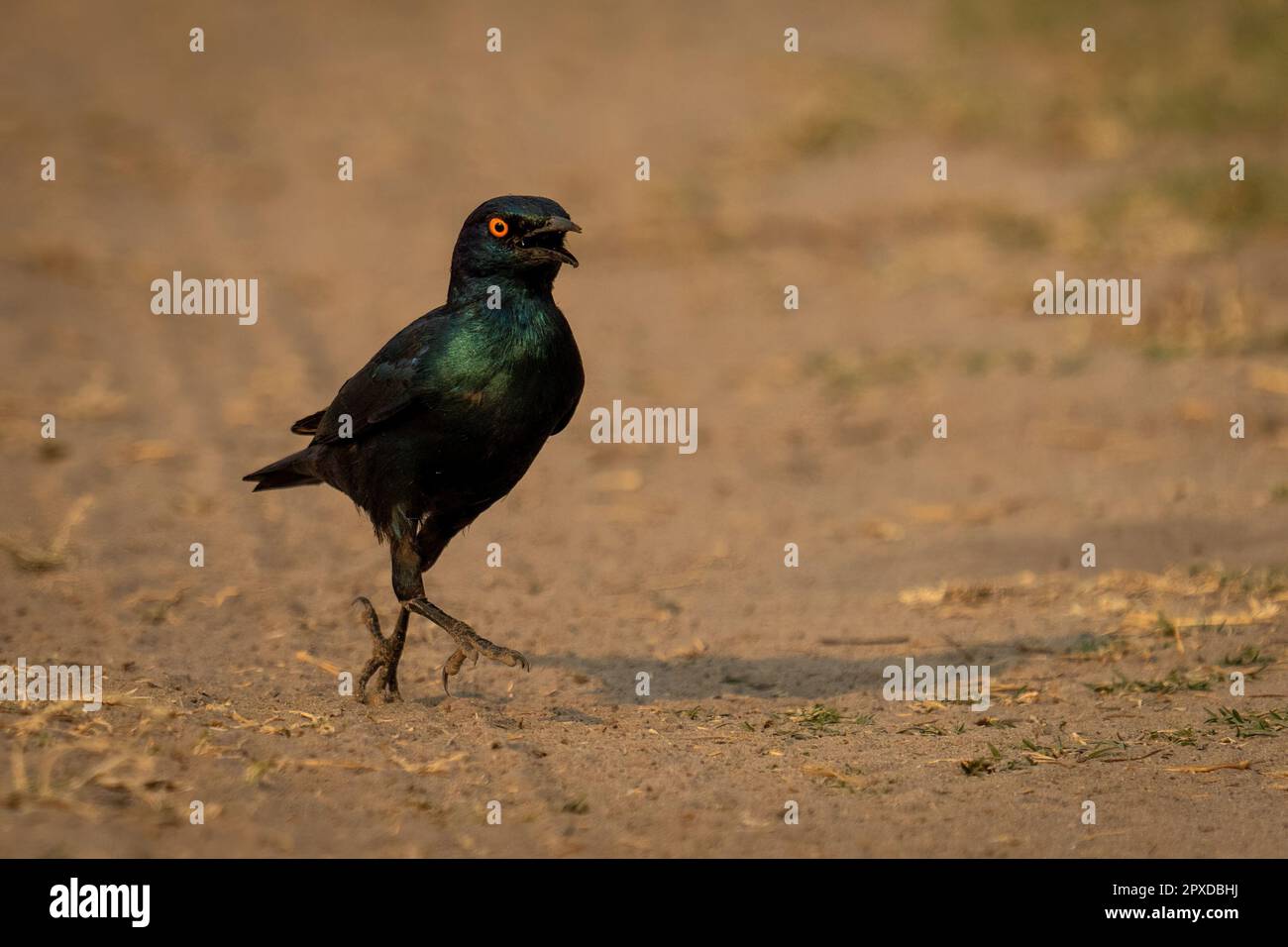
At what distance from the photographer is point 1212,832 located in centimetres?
464

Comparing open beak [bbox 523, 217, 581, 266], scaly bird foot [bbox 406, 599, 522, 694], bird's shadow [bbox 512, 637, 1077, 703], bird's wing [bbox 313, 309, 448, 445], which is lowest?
bird's shadow [bbox 512, 637, 1077, 703]

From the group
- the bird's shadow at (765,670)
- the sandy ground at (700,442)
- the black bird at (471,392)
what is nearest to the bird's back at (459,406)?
the black bird at (471,392)

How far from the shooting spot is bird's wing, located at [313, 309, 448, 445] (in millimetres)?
5516

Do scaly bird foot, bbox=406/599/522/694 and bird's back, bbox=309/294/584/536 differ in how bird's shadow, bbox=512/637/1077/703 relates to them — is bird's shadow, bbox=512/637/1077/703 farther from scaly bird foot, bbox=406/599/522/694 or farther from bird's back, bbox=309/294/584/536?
bird's back, bbox=309/294/584/536

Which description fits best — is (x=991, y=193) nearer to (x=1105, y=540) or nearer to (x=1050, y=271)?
(x=1050, y=271)

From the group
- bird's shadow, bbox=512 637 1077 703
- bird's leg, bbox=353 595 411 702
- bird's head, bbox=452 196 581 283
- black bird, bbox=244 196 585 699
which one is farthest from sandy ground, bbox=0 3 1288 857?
bird's head, bbox=452 196 581 283

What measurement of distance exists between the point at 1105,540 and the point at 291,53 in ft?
48.1

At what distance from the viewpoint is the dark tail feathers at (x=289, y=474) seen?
6.25 metres

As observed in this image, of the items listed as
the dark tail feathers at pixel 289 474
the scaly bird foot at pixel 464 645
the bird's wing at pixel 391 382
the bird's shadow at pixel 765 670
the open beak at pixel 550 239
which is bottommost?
the bird's shadow at pixel 765 670

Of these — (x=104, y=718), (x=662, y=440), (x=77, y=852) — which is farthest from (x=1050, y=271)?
(x=77, y=852)

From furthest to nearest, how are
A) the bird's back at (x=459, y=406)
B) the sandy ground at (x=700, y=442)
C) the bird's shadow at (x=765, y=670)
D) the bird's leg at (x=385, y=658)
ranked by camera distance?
1. the bird's shadow at (x=765, y=670)
2. the bird's leg at (x=385, y=658)
3. the bird's back at (x=459, y=406)
4. the sandy ground at (x=700, y=442)

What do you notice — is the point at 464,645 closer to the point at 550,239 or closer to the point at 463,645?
the point at 463,645

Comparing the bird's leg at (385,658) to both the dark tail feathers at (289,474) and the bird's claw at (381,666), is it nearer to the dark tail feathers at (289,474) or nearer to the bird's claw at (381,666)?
the bird's claw at (381,666)

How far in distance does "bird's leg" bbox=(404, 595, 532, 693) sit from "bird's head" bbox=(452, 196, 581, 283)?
3.81 ft
